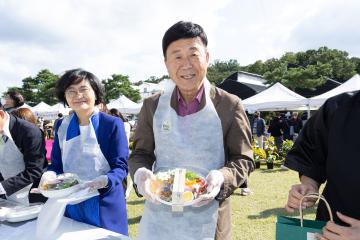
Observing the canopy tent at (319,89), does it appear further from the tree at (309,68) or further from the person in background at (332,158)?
the person in background at (332,158)

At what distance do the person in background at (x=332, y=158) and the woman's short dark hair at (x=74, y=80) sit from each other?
1.21 metres

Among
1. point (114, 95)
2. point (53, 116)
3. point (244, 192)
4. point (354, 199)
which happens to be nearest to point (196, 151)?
point (354, 199)

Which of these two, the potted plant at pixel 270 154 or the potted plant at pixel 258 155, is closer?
the potted plant at pixel 270 154

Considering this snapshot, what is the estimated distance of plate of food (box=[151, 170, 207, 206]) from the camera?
1.28m

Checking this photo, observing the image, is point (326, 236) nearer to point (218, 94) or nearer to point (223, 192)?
point (223, 192)

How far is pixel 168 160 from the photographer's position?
5.13 ft

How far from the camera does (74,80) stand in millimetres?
1965

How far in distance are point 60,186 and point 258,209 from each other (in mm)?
4227

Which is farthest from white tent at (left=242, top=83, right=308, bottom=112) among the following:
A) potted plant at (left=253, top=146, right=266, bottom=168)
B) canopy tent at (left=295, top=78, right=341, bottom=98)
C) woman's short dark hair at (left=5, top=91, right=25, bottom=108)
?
canopy tent at (left=295, top=78, right=341, bottom=98)

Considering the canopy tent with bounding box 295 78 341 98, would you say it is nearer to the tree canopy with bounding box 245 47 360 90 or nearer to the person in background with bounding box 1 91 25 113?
the tree canopy with bounding box 245 47 360 90

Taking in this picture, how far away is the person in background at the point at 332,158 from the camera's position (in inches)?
47.0

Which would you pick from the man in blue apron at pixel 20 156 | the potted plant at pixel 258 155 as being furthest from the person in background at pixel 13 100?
the potted plant at pixel 258 155

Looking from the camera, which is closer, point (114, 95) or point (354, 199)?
point (354, 199)

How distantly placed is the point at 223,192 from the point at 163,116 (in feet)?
1.50
